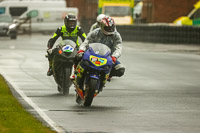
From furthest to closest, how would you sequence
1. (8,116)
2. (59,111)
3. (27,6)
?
(27,6)
(59,111)
(8,116)

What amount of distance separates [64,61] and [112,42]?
159 cm

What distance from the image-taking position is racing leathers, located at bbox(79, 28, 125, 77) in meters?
13.0

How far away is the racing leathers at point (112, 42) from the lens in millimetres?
13039

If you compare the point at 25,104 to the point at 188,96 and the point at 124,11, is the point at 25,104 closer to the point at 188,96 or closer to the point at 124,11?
the point at 188,96

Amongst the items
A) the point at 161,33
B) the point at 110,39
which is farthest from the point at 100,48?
the point at 161,33

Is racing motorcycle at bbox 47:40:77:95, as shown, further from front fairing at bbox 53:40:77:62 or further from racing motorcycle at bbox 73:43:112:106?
racing motorcycle at bbox 73:43:112:106

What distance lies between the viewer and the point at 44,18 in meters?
57.5

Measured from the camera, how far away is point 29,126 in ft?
32.7

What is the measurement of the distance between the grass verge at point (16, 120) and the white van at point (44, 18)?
43729mm

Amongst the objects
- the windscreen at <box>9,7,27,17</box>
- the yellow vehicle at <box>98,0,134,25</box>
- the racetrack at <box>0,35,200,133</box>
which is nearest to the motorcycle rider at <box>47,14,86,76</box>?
the racetrack at <box>0,35,200,133</box>

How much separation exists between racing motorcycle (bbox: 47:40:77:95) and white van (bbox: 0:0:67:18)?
43567mm

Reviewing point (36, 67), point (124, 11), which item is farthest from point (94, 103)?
point (124, 11)

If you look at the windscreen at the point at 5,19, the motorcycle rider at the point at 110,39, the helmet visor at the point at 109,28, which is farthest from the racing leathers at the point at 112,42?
the windscreen at the point at 5,19

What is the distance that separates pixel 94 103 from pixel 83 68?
1094mm
